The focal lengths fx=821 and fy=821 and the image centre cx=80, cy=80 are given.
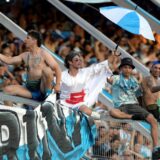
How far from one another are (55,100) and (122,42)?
598 centimetres

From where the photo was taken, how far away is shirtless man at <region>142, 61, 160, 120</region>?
11078 mm

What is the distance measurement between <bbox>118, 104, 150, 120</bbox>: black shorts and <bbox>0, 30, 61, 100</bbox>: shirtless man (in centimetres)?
104

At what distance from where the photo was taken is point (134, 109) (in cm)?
1088

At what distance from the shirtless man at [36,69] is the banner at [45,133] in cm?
47

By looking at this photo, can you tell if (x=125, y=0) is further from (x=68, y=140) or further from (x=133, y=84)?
(x=68, y=140)

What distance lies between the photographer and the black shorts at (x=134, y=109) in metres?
10.8

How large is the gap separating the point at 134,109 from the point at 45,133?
1.41m

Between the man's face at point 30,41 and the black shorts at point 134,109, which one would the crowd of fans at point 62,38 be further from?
→ the black shorts at point 134,109

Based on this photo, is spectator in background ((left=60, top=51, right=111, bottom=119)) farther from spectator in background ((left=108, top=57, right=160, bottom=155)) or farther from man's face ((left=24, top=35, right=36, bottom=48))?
man's face ((left=24, top=35, right=36, bottom=48))

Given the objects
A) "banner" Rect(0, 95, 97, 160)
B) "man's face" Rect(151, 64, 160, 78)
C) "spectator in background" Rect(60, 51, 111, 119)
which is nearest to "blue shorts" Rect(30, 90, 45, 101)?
"spectator in background" Rect(60, 51, 111, 119)

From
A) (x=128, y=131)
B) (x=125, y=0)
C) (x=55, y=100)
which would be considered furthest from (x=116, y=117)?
(x=125, y=0)

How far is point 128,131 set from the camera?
35.0 ft

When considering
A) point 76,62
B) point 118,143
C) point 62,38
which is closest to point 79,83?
point 76,62

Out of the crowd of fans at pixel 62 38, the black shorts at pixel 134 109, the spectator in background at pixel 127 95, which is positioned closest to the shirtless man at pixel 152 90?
the spectator in background at pixel 127 95
